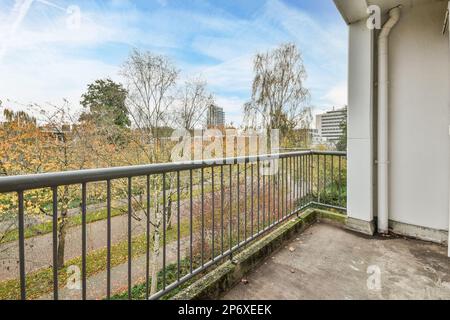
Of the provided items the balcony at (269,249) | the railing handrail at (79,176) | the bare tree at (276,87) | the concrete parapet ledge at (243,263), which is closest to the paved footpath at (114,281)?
the balcony at (269,249)

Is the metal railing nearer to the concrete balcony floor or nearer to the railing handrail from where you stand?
the railing handrail

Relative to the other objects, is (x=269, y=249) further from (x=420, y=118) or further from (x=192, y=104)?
(x=192, y=104)

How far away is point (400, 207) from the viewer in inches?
108

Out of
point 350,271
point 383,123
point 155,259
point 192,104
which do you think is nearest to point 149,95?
point 192,104

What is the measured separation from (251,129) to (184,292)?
29.7 feet

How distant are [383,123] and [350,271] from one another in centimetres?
173

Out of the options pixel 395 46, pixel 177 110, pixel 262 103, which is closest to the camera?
pixel 395 46

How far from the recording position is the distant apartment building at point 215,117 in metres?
8.48

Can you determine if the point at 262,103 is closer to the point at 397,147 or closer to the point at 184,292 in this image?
the point at 397,147

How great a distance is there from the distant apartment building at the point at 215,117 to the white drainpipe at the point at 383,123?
20.2 feet

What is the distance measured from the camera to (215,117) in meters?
8.73

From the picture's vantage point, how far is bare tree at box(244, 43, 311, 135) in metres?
10.9

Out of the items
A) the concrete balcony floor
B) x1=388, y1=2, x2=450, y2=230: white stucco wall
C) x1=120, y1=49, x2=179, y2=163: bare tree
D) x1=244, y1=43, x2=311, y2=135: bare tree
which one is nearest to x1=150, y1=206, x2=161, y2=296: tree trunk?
x1=120, y1=49, x2=179, y2=163: bare tree
